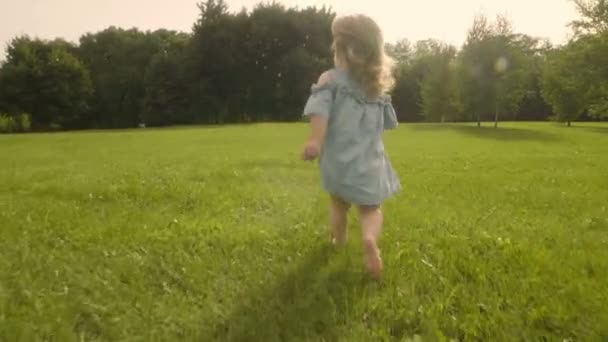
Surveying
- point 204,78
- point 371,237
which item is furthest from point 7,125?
point 371,237

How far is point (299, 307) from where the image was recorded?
3365 millimetres

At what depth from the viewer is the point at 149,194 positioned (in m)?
7.39

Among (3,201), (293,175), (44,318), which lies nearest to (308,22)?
(293,175)

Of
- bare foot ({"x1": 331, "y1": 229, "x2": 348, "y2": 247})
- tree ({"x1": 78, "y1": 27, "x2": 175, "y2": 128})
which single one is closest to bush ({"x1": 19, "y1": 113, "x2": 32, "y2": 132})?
tree ({"x1": 78, "y1": 27, "x2": 175, "y2": 128})

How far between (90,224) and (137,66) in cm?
6357

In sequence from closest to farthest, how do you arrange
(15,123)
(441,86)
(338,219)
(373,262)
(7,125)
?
(373,262)
(338,219)
(441,86)
(7,125)
(15,123)

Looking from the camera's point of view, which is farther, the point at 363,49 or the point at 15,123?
the point at 15,123

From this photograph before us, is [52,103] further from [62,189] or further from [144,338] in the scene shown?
[144,338]

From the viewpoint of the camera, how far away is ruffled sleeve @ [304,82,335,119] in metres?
4.08

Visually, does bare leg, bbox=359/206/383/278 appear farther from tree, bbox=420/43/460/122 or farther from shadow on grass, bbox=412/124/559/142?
tree, bbox=420/43/460/122

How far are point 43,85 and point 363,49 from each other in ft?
206

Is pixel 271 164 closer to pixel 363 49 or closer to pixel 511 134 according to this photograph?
pixel 363 49

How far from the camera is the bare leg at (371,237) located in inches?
148

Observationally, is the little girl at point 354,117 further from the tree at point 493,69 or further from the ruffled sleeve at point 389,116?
the tree at point 493,69
